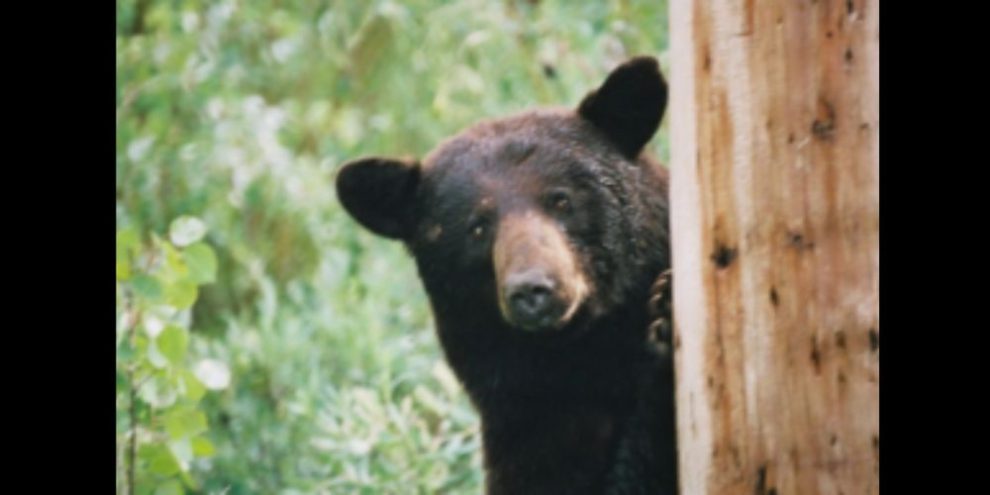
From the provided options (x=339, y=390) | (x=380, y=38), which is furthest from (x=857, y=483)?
(x=380, y=38)

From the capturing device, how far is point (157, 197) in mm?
8367

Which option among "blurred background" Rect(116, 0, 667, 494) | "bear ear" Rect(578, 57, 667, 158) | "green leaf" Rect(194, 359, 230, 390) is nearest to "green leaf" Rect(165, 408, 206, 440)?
"green leaf" Rect(194, 359, 230, 390)

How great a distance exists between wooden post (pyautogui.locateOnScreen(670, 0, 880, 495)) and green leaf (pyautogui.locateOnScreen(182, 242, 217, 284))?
2.25 m

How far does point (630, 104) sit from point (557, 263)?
0.69 m

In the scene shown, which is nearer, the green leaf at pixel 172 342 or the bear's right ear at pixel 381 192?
the bear's right ear at pixel 381 192

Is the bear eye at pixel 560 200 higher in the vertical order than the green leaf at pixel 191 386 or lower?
higher

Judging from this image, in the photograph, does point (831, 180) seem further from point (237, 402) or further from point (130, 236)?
point (237, 402)

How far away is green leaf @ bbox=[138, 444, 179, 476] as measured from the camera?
547 cm

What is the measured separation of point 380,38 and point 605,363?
4.88m

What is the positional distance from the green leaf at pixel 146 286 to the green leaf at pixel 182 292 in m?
0.05

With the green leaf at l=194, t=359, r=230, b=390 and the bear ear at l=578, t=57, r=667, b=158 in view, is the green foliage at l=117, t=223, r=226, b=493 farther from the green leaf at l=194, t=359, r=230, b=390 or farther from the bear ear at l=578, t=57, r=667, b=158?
the bear ear at l=578, t=57, r=667, b=158

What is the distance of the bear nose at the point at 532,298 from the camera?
14.7 ft

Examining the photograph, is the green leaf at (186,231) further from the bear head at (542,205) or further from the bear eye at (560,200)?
the bear eye at (560,200)

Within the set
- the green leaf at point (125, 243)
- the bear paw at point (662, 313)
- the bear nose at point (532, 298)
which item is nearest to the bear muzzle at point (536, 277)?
the bear nose at point (532, 298)
